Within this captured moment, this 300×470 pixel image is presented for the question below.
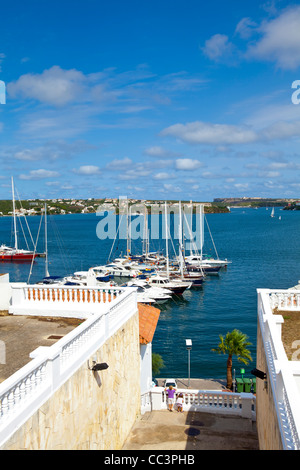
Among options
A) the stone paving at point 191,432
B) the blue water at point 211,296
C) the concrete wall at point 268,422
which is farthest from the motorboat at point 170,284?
the concrete wall at point 268,422

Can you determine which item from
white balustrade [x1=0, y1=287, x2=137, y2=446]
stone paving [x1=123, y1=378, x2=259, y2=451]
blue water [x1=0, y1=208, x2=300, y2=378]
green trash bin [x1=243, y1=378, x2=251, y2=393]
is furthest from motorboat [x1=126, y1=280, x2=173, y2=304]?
white balustrade [x1=0, y1=287, x2=137, y2=446]

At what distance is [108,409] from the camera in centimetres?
1080

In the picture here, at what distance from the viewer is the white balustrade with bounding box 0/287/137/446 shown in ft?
20.2

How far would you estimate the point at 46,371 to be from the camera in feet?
24.3

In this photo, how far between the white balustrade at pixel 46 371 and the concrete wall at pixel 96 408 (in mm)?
176

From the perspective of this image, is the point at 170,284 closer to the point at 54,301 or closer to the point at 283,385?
the point at 54,301

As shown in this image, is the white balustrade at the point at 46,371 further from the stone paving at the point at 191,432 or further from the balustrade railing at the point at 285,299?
the balustrade railing at the point at 285,299

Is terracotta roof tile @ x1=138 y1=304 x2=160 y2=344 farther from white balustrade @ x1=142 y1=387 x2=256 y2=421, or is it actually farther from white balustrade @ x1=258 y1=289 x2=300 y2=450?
white balustrade @ x1=258 y1=289 x2=300 y2=450

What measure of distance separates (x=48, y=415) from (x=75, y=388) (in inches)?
51.6

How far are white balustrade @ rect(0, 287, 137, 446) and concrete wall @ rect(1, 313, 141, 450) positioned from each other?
6.9 inches

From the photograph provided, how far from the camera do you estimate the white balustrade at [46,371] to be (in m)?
6.15

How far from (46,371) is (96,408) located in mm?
2932
